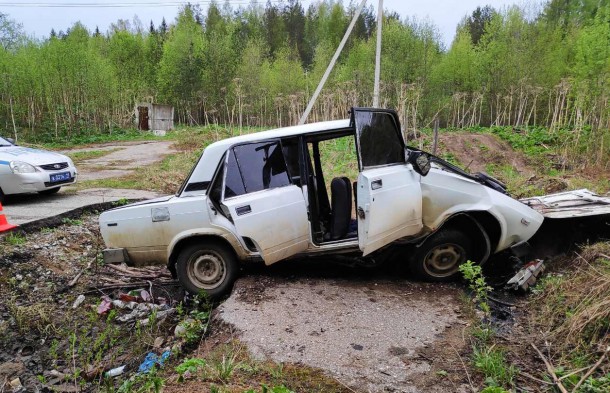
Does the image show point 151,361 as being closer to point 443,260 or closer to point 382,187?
point 382,187

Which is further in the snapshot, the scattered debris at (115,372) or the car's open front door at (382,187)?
the car's open front door at (382,187)

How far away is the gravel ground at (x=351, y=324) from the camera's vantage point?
314 cm

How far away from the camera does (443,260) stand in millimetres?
4770

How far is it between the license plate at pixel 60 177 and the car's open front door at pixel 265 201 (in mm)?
6080

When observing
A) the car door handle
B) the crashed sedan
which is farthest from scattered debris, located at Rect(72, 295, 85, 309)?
the car door handle

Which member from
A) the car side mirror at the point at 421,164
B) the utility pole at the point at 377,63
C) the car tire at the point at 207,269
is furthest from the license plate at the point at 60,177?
the utility pole at the point at 377,63

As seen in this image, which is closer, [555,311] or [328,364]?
[328,364]

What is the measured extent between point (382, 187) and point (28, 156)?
791 cm

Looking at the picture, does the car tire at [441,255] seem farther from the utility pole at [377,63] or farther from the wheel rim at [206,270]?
the utility pole at [377,63]

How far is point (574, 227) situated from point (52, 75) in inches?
1171

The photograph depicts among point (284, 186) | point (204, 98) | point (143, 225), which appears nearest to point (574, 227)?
Answer: point (284, 186)

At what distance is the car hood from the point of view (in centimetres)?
847

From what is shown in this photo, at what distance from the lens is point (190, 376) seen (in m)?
3.04

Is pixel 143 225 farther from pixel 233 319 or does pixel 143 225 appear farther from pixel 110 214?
pixel 233 319
